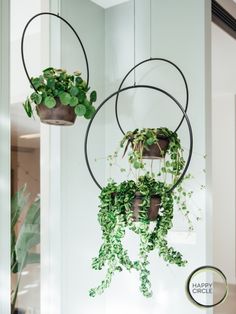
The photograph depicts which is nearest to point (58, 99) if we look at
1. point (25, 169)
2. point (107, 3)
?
point (25, 169)

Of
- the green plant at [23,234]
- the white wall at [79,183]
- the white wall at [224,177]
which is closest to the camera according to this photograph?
the green plant at [23,234]

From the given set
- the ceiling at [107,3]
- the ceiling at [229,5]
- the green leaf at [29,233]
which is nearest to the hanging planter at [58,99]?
the green leaf at [29,233]

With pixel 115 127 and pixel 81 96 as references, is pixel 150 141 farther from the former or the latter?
pixel 115 127

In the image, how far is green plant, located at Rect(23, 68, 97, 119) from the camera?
1821mm

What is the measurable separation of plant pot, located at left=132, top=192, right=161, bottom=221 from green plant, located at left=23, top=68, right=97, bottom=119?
0.47 meters

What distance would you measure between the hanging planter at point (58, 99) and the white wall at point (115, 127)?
1.76 feet

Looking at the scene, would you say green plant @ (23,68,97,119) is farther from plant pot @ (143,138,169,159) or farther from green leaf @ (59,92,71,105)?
plant pot @ (143,138,169,159)

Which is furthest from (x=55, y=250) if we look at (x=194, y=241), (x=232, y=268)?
(x=232, y=268)

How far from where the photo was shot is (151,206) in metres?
1.89

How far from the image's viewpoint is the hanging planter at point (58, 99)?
1.82m

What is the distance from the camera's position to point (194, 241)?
2.25m

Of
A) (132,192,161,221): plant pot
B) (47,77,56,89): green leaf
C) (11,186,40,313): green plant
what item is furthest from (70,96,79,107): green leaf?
(11,186,40,313): green plant

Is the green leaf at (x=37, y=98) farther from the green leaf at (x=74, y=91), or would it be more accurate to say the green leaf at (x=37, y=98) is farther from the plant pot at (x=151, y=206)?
the plant pot at (x=151, y=206)

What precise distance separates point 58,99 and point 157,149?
55cm
